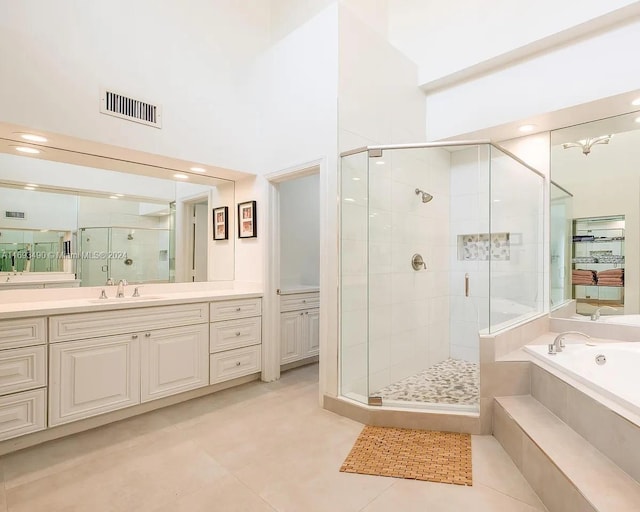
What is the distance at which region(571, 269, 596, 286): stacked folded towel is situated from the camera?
3119 millimetres

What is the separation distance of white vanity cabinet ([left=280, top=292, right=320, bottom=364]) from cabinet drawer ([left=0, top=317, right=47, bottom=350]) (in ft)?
6.25

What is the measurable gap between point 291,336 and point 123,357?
1606 millimetres

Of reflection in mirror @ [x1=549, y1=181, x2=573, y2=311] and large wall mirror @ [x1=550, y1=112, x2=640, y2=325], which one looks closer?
large wall mirror @ [x1=550, y1=112, x2=640, y2=325]

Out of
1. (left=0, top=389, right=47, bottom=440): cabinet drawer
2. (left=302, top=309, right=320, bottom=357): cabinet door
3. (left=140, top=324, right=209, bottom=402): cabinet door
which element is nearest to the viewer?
(left=0, top=389, right=47, bottom=440): cabinet drawer

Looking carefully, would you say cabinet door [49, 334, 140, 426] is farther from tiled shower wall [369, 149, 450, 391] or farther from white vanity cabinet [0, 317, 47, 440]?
tiled shower wall [369, 149, 450, 391]

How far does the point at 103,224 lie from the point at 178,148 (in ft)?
2.80

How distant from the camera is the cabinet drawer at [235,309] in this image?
3.04 metres

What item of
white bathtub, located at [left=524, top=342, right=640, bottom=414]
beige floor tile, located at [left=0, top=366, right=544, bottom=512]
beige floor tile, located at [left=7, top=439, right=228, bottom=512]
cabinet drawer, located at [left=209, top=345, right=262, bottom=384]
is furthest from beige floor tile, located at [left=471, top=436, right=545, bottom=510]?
cabinet drawer, located at [left=209, top=345, right=262, bottom=384]

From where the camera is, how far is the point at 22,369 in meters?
2.09

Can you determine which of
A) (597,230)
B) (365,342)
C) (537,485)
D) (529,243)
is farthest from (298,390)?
(597,230)

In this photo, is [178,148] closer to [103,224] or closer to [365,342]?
[103,224]

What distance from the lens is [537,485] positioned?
67.3 inches

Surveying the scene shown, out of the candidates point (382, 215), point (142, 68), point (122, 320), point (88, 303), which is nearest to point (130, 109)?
point (142, 68)

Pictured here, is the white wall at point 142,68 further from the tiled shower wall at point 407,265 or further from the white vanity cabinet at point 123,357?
the tiled shower wall at point 407,265
